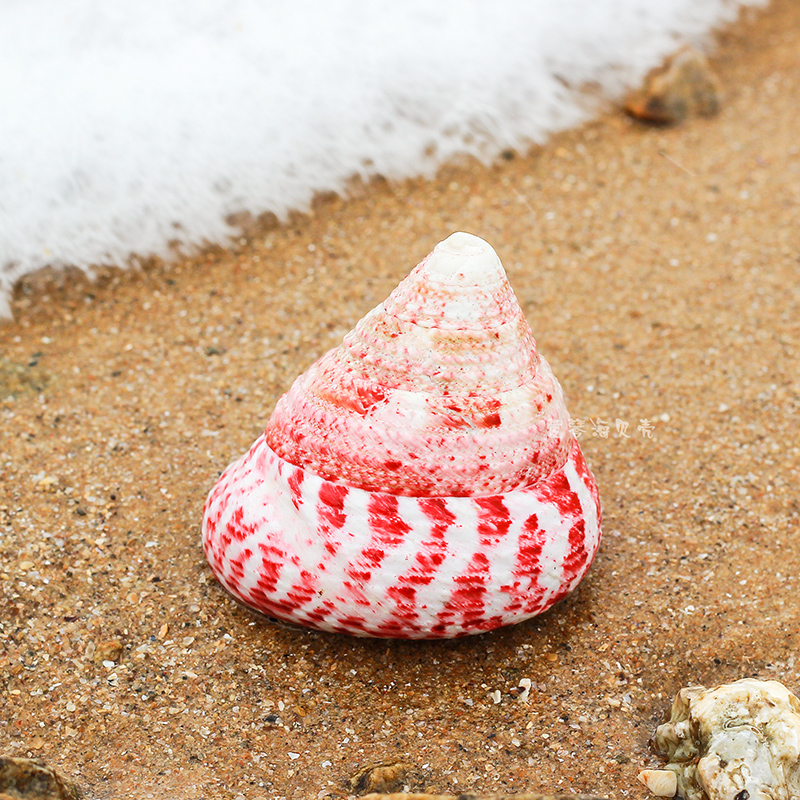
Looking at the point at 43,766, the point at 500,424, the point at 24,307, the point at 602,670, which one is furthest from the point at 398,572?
the point at 24,307

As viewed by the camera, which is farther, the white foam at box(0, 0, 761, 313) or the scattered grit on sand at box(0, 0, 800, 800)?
the white foam at box(0, 0, 761, 313)

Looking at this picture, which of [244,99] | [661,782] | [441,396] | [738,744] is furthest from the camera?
[244,99]

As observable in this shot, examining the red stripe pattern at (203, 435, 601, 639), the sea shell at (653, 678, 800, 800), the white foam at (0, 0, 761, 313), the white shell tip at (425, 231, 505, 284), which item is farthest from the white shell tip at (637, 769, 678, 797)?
the white foam at (0, 0, 761, 313)

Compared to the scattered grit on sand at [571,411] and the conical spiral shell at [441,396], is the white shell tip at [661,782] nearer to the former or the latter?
the scattered grit on sand at [571,411]

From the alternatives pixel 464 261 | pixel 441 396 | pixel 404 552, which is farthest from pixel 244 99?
pixel 404 552

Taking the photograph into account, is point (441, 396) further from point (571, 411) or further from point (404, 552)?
point (571, 411)

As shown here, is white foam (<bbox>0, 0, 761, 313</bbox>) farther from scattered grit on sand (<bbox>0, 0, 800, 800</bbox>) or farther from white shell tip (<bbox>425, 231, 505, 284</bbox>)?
white shell tip (<bbox>425, 231, 505, 284</bbox>)
